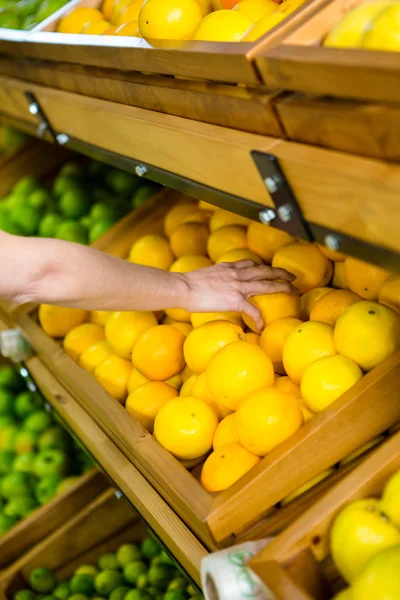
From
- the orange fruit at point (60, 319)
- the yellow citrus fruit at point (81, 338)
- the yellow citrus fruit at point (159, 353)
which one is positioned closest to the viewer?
the yellow citrus fruit at point (159, 353)

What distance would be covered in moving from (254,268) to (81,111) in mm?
631

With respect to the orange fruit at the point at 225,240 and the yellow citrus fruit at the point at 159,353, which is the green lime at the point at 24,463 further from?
the orange fruit at the point at 225,240

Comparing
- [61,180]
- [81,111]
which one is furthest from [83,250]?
[61,180]

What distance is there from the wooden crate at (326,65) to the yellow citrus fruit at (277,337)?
620mm

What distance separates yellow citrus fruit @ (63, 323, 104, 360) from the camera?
201cm

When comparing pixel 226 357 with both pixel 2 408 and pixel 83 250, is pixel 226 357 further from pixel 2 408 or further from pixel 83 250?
pixel 2 408

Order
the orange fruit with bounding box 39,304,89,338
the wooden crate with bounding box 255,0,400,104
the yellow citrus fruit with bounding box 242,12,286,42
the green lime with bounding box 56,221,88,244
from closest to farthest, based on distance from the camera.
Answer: the wooden crate with bounding box 255,0,400,104 < the yellow citrus fruit with bounding box 242,12,286,42 < the orange fruit with bounding box 39,304,89,338 < the green lime with bounding box 56,221,88,244

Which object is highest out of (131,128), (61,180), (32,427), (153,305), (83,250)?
(131,128)

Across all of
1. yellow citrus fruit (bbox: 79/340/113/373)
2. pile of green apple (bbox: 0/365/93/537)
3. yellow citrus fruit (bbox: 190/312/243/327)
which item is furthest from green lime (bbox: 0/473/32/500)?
yellow citrus fruit (bbox: 190/312/243/327)

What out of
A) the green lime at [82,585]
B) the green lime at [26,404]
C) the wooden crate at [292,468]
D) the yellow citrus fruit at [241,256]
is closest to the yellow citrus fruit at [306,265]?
the yellow citrus fruit at [241,256]

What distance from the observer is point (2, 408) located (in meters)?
2.80

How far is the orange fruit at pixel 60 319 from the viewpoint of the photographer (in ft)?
6.94

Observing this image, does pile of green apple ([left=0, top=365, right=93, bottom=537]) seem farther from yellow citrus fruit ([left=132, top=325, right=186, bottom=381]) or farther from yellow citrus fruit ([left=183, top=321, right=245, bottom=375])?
yellow citrus fruit ([left=183, top=321, right=245, bottom=375])

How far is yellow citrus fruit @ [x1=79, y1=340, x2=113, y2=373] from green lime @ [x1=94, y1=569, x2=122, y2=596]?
73 cm
